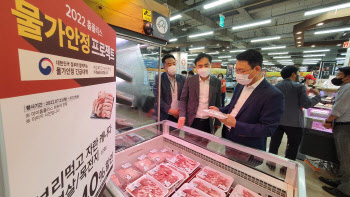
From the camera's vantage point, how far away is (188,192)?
4.14 feet

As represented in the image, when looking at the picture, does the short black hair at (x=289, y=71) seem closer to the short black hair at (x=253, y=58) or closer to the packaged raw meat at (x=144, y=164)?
the short black hair at (x=253, y=58)

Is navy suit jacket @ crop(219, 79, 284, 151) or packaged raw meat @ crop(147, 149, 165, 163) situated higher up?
navy suit jacket @ crop(219, 79, 284, 151)

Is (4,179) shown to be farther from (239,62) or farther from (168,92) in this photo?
(168,92)

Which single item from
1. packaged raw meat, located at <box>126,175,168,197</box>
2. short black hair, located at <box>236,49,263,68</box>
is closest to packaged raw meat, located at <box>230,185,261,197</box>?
packaged raw meat, located at <box>126,175,168,197</box>

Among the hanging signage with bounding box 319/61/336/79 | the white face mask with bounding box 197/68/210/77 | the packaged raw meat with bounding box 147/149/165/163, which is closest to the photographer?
the packaged raw meat with bounding box 147/149/165/163

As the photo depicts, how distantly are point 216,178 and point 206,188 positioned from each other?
14 centimetres

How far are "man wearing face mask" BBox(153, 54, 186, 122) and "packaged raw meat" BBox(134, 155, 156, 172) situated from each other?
87cm

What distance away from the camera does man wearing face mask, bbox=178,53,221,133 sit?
2148mm

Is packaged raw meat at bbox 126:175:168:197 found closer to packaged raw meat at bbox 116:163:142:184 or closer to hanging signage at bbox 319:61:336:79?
packaged raw meat at bbox 116:163:142:184

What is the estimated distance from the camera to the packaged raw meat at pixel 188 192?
123 cm

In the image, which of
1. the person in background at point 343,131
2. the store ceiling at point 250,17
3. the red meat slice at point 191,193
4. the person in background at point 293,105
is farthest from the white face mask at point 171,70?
the store ceiling at point 250,17

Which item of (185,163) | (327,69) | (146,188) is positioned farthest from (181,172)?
(327,69)

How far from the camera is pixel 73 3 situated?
1.63ft

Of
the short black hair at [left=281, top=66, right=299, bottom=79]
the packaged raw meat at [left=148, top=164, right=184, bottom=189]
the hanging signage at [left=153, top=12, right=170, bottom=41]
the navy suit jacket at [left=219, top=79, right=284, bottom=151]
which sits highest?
the hanging signage at [left=153, top=12, right=170, bottom=41]
